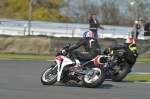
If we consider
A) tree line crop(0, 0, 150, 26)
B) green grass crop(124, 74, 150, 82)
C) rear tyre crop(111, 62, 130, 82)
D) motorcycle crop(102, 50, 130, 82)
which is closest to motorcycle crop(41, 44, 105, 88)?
motorcycle crop(102, 50, 130, 82)

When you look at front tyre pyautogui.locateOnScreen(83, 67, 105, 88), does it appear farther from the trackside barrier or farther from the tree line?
the tree line

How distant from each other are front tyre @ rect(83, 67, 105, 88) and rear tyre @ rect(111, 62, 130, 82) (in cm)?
192

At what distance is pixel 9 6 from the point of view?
50.8 metres

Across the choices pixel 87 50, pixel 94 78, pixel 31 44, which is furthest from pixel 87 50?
pixel 31 44

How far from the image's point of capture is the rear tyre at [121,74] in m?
13.2

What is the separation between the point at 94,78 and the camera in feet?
37.4

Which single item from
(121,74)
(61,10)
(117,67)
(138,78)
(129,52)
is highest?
(61,10)

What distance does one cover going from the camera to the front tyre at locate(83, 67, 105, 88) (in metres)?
11.3

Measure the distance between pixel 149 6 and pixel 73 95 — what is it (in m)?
38.4

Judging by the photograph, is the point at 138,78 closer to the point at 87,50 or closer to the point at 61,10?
the point at 87,50

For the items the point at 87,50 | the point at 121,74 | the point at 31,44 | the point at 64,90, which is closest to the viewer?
the point at 64,90

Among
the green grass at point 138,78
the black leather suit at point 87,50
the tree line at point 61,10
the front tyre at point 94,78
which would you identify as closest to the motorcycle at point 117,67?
the black leather suit at point 87,50

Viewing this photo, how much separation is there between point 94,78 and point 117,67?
6.61 feet

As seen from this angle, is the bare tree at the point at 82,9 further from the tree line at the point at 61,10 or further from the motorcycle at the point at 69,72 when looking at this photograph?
the motorcycle at the point at 69,72
